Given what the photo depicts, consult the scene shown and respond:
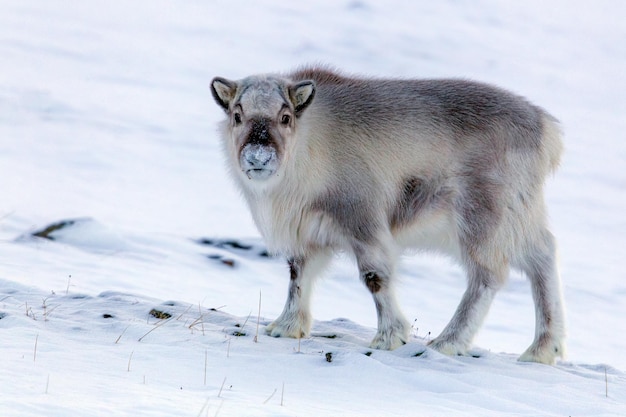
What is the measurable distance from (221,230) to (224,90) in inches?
395

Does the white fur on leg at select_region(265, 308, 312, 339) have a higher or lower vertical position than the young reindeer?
lower

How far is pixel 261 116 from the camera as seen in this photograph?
8.80 meters

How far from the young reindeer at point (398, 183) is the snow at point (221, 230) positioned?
0.45m

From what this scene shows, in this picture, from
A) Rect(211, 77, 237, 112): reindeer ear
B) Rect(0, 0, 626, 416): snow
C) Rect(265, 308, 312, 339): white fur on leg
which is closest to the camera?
Rect(0, 0, 626, 416): snow

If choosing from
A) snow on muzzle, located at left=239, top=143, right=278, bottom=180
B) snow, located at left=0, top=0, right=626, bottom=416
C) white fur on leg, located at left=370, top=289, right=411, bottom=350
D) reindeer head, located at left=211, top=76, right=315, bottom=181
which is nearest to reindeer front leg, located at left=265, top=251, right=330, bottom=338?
snow, located at left=0, top=0, right=626, bottom=416

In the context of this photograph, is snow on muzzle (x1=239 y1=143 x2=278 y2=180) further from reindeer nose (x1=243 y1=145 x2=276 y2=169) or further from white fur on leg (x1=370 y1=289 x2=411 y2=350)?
white fur on leg (x1=370 y1=289 x2=411 y2=350)

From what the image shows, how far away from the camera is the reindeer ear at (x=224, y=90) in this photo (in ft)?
30.1

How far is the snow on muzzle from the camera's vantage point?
8.41 meters

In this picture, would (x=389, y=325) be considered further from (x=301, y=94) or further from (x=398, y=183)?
(x=301, y=94)

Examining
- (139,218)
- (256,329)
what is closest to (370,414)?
(256,329)

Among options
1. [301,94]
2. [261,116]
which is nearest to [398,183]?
[301,94]

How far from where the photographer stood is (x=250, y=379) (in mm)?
Answer: 7312

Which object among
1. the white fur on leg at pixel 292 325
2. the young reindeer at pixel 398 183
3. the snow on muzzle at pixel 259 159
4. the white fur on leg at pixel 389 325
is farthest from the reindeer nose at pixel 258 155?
the white fur on leg at pixel 292 325

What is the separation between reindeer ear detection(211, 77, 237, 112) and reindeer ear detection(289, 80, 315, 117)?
50cm
